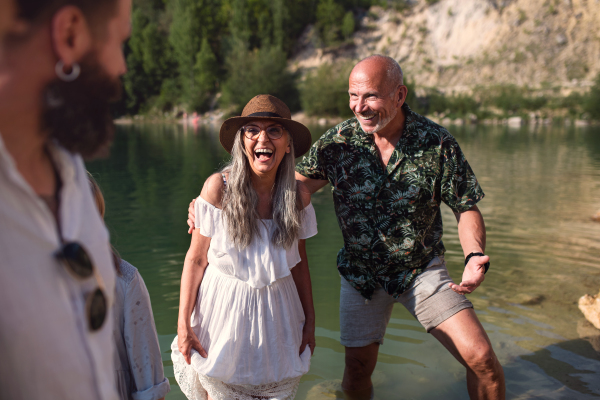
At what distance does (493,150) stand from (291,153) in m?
20.0

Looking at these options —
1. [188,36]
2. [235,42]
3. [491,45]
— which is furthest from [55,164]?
[491,45]

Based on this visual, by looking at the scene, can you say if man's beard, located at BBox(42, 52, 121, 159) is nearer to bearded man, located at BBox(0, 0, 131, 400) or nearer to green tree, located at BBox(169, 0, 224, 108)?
bearded man, located at BBox(0, 0, 131, 400)

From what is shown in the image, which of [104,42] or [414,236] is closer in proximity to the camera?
[104,42]

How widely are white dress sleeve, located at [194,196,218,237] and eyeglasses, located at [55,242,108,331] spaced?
168cm

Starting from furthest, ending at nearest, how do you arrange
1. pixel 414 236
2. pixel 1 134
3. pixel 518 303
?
pixel 518 303 < pixel 414 236 < pixel 1 134

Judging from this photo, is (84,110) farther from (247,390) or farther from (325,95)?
(325,95)

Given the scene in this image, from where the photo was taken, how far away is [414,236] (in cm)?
291

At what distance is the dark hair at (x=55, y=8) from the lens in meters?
0.72

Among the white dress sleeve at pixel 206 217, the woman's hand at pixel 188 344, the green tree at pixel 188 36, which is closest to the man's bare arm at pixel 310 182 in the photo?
the white dress sleeve at pixel 206 217

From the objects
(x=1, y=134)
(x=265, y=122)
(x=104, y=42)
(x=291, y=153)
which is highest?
(x=104, y=42)

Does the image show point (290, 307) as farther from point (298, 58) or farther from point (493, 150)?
point (298, 58)

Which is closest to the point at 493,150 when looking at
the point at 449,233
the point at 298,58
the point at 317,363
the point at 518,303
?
the point at 449,233

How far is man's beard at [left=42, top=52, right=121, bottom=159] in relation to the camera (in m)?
0.78

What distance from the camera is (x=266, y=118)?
2486 millimetres
